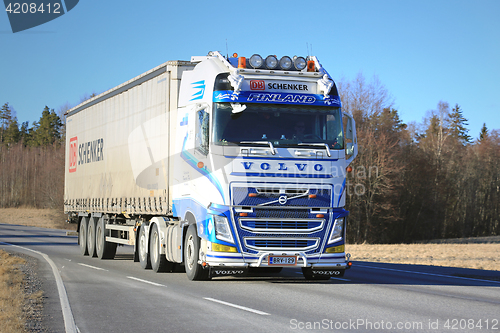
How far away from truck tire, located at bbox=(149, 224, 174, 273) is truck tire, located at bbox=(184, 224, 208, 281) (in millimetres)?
1986

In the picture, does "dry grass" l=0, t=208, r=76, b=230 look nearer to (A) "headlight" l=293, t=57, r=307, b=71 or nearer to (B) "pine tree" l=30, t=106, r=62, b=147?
(B) "pine tree" l=30, t=106, r=62, b=147

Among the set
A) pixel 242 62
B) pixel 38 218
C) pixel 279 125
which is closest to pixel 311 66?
pixel 242 62

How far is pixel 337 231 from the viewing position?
37.6 ft

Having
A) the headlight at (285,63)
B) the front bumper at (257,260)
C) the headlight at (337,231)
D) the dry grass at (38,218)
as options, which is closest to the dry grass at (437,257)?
the headlight at (337,231)

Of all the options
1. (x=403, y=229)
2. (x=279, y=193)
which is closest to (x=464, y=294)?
(x=279, y=193)

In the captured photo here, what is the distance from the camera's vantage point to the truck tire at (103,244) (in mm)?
19766

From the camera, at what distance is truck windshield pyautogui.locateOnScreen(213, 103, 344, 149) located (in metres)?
11.2

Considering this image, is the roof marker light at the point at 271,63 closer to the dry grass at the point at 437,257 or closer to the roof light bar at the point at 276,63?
the roof light bar at the point at 276,63

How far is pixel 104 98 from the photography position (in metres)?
19.9

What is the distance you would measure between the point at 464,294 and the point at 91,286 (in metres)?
7.33

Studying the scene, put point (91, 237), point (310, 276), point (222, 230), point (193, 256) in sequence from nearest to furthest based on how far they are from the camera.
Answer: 1. point (222, 230)
2. point (193, 256)
3. point (310, 276)
4. point (91, 237)

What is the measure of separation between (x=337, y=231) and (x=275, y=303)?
2615mm

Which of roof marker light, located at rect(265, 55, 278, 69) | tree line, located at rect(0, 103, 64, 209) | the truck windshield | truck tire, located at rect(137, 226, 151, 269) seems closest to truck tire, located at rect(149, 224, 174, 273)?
truck tire, located at rect(137, 226, 151, 269)

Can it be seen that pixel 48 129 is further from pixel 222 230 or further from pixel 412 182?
pixel 222 230
